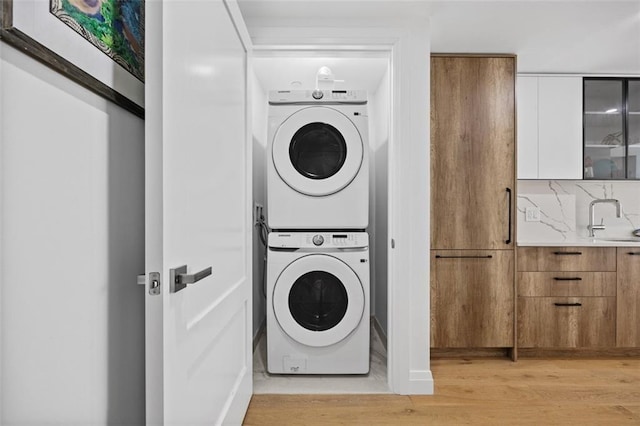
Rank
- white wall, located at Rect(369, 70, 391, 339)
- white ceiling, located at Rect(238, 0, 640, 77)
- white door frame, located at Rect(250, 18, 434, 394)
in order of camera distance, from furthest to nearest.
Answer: white wall, located at Rect(369, 70, 391, 339), white door frame, located at Rect(250, 18, 434, 394), white ceiling, located at Rect(238, 0, 640, 77)

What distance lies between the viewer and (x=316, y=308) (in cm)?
250

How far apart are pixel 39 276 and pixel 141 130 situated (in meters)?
0.57

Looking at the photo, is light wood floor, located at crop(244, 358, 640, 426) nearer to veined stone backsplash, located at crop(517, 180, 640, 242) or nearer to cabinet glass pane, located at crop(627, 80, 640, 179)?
veined stone backsplash, located at crop(517, 180, 640, 242)

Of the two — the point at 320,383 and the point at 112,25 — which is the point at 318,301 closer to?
the point at 320,383

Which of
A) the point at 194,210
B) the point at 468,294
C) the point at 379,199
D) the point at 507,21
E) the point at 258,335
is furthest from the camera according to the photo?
the point at 379,199

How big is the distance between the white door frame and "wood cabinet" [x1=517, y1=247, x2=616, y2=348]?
971 mm

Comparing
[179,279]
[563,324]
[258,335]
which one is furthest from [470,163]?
[179,279]

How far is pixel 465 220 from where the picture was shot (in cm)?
271

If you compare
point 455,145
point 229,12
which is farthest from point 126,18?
point 455,145

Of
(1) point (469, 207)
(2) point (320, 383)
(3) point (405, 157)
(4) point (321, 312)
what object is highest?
(3) point (405, 157)

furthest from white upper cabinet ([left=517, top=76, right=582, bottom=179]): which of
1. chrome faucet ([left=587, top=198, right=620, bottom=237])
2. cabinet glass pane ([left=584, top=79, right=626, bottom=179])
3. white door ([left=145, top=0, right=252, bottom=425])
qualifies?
white door ([left=145, top=0, right=252, bottom=425])

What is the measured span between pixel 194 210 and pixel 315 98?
156cm

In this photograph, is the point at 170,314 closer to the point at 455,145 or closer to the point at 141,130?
the point at 141,130

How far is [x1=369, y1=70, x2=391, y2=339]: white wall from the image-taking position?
300cm
